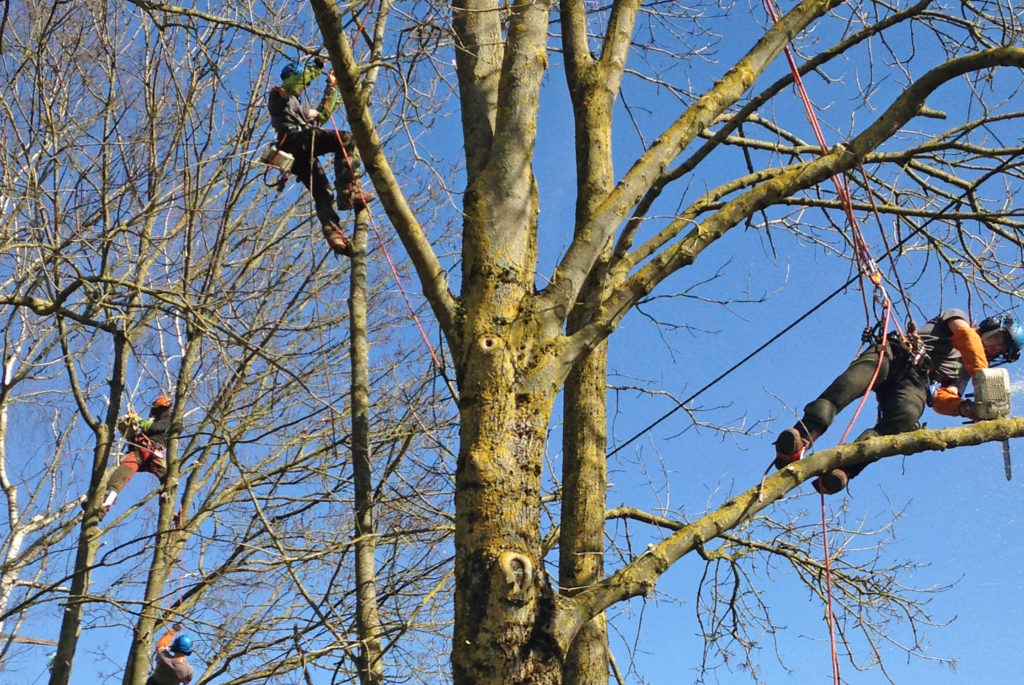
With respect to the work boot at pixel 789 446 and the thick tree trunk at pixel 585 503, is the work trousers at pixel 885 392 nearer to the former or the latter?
the work boot at pixel 789 446

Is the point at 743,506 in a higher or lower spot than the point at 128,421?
lower

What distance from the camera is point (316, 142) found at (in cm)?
641

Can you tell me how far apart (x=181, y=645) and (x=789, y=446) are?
4546mm

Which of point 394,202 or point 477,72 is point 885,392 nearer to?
point 477,72

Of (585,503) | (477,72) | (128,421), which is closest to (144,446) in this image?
(128,421)

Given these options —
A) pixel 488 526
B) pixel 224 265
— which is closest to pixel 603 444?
pixel 488 526

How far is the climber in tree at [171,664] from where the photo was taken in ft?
24.2

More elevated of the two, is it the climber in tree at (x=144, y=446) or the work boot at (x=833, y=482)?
the climber in tree at (x=144, y=446)

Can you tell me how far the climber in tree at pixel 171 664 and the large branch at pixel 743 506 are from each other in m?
4.97

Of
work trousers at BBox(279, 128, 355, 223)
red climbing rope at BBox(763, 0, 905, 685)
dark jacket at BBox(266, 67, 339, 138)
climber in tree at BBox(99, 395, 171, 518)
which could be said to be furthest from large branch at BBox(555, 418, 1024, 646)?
climber in tree at BBox(99, 395, 171, 518)

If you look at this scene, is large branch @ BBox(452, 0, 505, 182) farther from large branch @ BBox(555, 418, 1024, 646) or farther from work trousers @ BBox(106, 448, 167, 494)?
work trousers @ BBox(106, 448, 167, 494)

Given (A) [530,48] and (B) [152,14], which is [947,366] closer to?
(A) [530,48]

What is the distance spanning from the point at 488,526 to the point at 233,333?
183cm

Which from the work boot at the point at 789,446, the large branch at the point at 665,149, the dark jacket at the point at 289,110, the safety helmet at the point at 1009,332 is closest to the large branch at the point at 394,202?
the large branch at the point at 665,149
